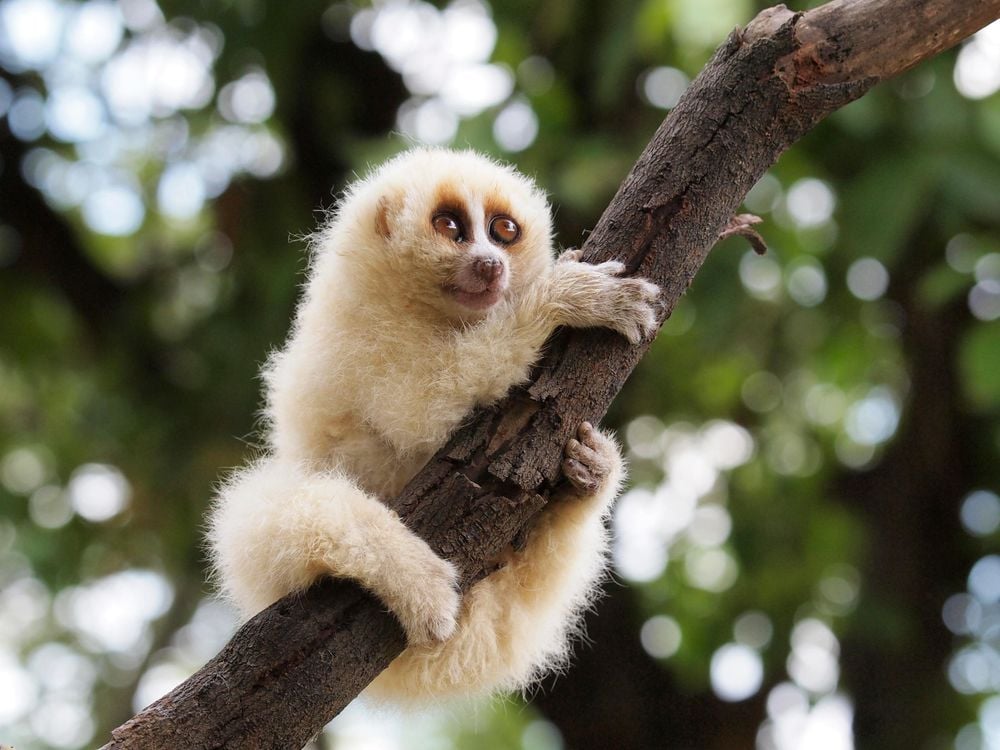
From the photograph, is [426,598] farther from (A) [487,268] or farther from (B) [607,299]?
(A) [487,268]

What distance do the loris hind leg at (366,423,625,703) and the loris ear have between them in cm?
94

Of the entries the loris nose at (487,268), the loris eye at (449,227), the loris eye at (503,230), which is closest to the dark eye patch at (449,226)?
the loris eye at (449,227)

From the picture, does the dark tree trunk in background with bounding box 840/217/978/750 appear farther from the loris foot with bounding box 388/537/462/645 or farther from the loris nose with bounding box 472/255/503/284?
the loris foot with bounding box 388/537/462/645

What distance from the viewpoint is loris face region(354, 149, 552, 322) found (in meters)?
3.03

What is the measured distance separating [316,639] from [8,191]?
544 cm

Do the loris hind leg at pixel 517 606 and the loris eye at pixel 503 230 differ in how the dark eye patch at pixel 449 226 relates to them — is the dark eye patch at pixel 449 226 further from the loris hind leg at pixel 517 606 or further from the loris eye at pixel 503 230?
the loris hind leg at pixel 517 606

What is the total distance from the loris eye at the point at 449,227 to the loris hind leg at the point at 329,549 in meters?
0.82

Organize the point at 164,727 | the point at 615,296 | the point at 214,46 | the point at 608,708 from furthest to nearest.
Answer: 1. the point at 608,708
2. the point at 214,46
3. the point at 615,296
4. the point at 164,727

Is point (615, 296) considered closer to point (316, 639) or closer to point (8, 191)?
point (316, 639)

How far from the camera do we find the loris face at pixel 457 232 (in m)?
3.03

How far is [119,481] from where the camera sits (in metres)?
7.06

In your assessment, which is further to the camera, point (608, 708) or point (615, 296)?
point (608, 708)

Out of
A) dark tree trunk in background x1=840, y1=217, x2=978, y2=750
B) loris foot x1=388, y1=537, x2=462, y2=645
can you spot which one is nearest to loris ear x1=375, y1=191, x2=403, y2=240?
loris foot x1=388, y1=537, x2=462, y2=645

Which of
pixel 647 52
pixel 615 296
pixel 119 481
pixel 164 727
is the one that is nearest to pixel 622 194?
pixel 615 296
